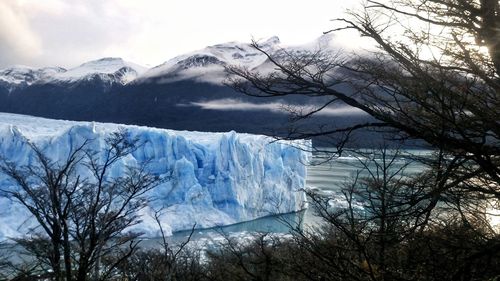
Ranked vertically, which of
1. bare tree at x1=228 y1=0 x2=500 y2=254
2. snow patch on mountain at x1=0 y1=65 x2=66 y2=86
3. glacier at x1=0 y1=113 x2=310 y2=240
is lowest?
glacier at x1=0 y1=113 x2=310 y2=240

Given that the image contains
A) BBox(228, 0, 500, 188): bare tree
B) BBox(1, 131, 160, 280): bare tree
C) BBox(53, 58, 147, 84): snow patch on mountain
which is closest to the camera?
BBox(228, 0, 500, 188): bare tree

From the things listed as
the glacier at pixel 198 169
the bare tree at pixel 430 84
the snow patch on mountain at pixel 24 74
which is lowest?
the glacier at pixel 198 169

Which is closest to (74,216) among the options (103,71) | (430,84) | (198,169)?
(430,84)

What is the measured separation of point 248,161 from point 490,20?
94.1 ft

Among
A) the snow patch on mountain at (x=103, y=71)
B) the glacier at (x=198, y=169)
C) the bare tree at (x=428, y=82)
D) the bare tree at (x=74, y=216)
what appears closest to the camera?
the bare tree at (x=428, y=82)

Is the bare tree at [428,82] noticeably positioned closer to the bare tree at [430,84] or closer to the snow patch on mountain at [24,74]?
the bare tree at [430,84]

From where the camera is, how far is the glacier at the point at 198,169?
26.6 m

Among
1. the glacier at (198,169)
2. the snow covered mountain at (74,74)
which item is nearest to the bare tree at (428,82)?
the glacier at (198,169)

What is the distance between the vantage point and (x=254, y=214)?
32.2 m

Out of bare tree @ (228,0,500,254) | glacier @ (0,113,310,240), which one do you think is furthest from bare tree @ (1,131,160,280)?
glacier @ (0,113,310,240)

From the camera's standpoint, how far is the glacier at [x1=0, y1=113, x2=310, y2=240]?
1047 inches

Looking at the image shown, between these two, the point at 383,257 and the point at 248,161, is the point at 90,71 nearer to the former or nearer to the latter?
the point at 248,161

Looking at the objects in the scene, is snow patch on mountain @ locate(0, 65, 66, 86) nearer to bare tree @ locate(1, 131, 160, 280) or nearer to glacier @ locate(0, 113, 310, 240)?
glacier @ locate(0, 113, 310, 240)

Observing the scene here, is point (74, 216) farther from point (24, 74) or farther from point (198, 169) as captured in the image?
point (24, 74)
